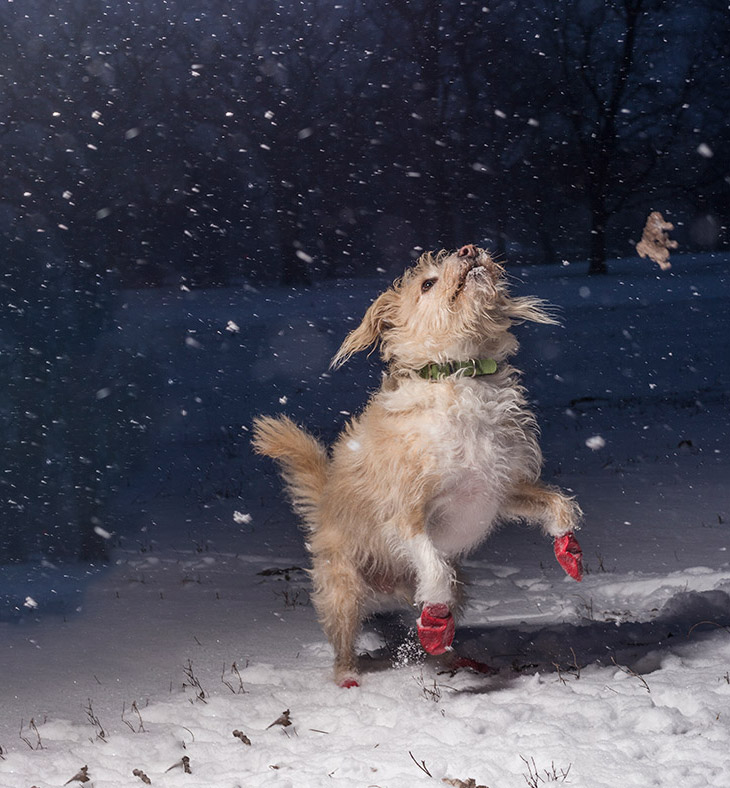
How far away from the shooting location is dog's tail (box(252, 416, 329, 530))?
478cm

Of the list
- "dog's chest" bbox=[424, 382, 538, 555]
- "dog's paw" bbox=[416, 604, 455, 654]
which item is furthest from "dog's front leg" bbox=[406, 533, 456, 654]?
"dog's chest" bbox=[424, 382, 538, 555]

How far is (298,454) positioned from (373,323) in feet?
2.97

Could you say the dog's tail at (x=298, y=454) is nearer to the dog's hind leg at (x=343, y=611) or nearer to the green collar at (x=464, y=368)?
the dog's hind leg at (x=343, y=611)

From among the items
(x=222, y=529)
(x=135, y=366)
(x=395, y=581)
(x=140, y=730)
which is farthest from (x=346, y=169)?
(x=140, y=730)

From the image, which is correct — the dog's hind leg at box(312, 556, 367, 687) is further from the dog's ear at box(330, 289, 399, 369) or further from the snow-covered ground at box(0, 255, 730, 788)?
the dog's ear at box(330, 289, 399, 369)

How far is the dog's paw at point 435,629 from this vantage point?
12.7 ft

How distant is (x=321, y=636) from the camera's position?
18.0ft

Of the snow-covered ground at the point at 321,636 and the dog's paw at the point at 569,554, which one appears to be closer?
the snow-covered ground at the point at 321,636

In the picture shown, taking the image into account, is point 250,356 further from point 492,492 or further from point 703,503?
point 492,492

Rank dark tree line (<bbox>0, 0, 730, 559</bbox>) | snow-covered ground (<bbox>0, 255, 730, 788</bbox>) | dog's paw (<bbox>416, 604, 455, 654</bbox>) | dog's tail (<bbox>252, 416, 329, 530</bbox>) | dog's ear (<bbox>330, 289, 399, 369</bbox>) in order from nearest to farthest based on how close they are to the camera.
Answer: snow-covered ground (<bbox>0, 255, 730, 788</bbox>)
dog's paw (<bbox>416, 604, 455, 654</bbox>)
dog's ear (<bbox>330, 289, 399, 369</bbox>)
dog's tail (<bbox>252, 416, 329, 530</bbox>)
dark tree line (<bbox>0, 0, 730, 559</bbox>)

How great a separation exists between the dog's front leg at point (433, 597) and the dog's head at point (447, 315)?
2.73 ft

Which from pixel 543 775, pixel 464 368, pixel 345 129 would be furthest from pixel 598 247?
pixel 543 775

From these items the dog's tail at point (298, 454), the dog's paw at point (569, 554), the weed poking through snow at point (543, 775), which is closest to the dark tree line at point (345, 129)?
the dog's tail at point (298, 454)

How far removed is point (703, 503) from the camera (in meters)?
7.69
